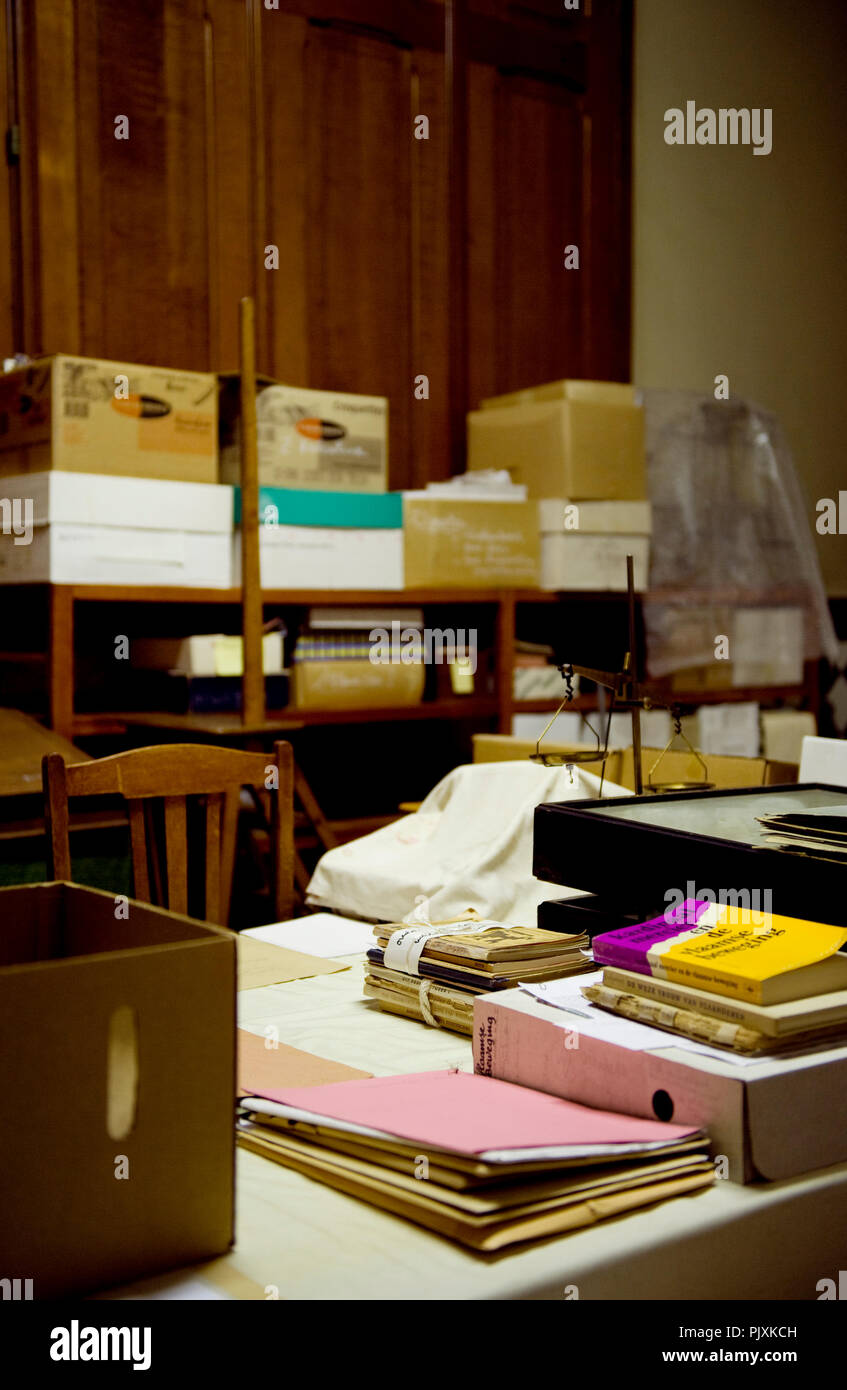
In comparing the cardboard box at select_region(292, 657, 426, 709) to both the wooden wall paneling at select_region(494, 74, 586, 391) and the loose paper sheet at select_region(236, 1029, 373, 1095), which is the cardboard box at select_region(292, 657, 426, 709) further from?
the loose paper sheet at select_region(236, 1029, 373, 1095)

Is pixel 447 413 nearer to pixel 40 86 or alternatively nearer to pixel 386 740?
pixel 386 740

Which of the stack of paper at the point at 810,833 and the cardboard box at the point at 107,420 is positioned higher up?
the cardboard box at the point at 107,420

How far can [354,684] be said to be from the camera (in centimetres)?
326

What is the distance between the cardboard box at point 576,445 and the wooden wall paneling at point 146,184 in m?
0.93

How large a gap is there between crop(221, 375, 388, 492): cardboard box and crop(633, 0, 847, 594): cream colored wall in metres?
1.65

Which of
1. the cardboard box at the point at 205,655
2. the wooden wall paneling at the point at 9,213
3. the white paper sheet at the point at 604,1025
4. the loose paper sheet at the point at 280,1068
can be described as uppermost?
the wooden wall paneling at the point at 9,213

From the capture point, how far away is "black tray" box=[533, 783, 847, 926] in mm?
1177

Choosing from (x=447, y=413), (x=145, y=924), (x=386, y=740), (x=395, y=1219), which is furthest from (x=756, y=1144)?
(x=447, y=413)

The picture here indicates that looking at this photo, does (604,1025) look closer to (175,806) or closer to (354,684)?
(175,806)

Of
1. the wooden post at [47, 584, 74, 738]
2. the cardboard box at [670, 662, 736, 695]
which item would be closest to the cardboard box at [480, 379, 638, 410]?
the cardboard box at [670, 662, 736, 695]

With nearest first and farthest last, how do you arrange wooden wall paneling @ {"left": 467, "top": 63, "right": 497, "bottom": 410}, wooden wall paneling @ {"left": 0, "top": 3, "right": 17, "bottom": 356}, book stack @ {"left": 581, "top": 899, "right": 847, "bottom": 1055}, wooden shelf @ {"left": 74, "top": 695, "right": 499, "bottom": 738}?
1. book stack @ {"left": 581, "top": 899, "right": 847, "bottom": 1055}
2. wooden shelf @ {"left": 74, "top": 695, "right": 499, "bottom": 738}
3. wooden wall paneling @ {"left": 0, "top": 3, "right": 17, "bottom": 356}
4. wooden wall paneling @ {"left": 467, "top": 63, "right": 497, "bottom": 410}

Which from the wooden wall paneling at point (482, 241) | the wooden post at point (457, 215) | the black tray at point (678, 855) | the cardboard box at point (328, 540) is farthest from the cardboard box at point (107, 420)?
the black tray at point (678, 855)

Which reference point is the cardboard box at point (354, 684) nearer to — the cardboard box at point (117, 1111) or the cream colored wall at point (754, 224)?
the cream colored wall at point (754, 224)

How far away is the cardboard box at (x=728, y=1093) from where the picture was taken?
907 millimetres
